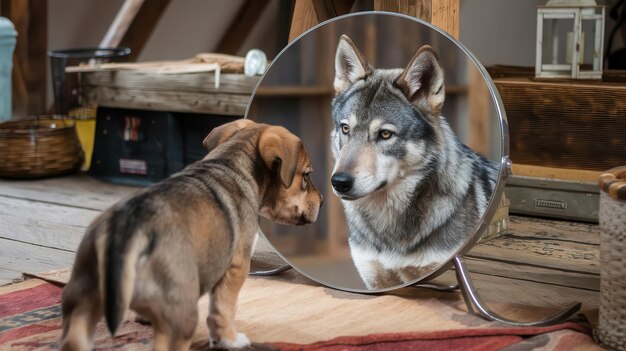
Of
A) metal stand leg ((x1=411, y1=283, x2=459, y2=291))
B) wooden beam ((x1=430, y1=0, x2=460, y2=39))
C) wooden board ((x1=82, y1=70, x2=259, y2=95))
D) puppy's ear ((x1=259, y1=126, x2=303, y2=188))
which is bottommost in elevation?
metal stand leg ((x1=411, y1=283, x2=459, y2=291))

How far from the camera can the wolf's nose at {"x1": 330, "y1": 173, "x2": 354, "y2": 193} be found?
77.0 inches

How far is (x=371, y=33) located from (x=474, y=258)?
0.75 m

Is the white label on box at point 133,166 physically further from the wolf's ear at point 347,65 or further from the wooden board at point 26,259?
the wolf's ear at point 347,65

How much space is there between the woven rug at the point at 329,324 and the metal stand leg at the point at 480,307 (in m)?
0.02

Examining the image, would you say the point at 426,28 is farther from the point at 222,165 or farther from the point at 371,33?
the point at 222,165

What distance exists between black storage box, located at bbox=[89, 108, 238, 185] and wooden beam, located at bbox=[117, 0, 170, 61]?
76 centimetres

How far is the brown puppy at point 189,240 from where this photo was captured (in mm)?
1406

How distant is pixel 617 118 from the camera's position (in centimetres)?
282

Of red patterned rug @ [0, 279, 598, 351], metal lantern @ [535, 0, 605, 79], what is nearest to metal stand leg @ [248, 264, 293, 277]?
red patterned rug @ [0, 279, 598, 351]

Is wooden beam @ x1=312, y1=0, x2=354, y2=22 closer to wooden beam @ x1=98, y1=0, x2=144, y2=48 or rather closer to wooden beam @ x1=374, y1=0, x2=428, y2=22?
wooden beam @ x1=374, y1=0, x2=428, y2=22

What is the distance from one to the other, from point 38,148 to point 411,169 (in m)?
1.99

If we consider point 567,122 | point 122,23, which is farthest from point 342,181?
point 122,23

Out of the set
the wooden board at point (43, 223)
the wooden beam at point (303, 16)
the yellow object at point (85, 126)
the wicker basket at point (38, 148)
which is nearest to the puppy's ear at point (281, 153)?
the wooden beam at point (303, 16)

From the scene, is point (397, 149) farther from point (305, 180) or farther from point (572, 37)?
point (572, 37)
